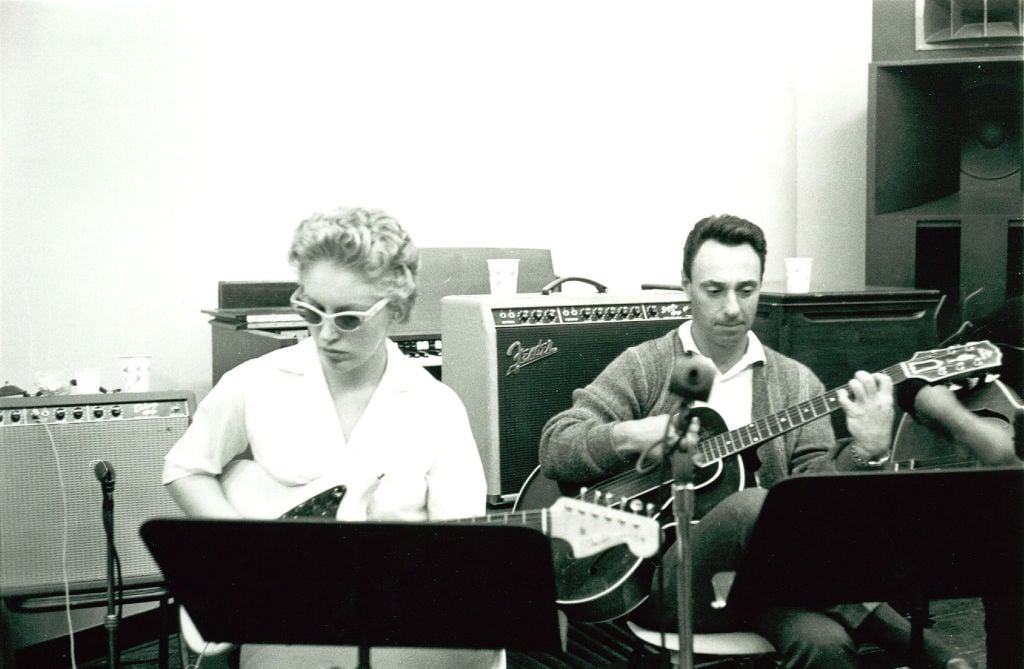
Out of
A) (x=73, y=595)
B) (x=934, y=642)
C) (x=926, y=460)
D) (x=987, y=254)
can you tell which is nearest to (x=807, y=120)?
(x=987, y=254)

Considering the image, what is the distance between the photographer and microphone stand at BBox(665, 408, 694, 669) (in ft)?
5.36

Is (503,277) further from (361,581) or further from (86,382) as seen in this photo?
(361,581)

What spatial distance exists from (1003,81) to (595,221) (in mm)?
1819

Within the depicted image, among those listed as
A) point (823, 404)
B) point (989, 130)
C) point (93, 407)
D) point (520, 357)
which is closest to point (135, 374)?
point (93, 407)

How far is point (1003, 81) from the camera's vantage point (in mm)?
4289

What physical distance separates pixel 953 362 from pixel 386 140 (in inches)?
110

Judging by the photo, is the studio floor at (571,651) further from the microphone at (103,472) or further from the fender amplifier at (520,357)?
the microphone at (103,472)

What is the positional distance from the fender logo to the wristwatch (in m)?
1.20

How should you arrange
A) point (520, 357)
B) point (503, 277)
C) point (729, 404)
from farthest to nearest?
1. point (503, 277)
2. point (520, 357)
3. point (729, 404)

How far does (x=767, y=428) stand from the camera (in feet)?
8.06

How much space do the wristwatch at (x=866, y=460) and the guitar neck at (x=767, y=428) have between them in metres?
0.11

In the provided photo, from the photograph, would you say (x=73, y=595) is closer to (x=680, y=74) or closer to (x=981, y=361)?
(x=981, y=361)

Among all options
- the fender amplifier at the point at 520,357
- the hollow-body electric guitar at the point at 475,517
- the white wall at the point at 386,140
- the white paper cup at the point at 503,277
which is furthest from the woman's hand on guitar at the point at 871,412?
the white wall at the point at 386,140

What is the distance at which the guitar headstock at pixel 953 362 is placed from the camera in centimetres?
238
